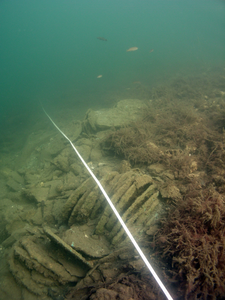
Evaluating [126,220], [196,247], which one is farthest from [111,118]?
[196,247]

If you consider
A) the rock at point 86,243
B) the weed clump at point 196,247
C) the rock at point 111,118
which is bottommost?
the rock at point 86,243

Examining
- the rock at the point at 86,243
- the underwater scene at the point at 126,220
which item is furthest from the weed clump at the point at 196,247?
the rock at the point at 86,243

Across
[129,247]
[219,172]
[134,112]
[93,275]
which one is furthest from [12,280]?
[134,112]

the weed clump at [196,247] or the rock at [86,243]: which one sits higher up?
the weed clump at [196,247]

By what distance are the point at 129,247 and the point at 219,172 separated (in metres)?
2.78

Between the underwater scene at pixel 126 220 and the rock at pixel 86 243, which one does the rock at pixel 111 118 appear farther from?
the rock at pixel 86 243

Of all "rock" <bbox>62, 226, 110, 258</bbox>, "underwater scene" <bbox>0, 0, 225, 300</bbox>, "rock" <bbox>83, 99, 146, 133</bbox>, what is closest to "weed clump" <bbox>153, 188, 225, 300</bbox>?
"underwater scene" <bbox>0, 0, 225, 300</bbox>

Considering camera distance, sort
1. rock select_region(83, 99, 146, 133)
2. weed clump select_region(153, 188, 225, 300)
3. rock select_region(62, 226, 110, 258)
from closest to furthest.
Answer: weed clump select_region(153, 188, 225, 300)
rock select_region(62, 226, 110, 258)
rock select_region(83, 99, 146, 133)

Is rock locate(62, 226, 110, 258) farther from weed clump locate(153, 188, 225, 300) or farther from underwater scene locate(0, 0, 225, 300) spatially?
weed clump locate(153, 188, 225, 300)

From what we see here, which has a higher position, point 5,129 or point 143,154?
point 143,154

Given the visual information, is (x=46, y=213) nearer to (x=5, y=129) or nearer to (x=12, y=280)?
(x=12, y=280)

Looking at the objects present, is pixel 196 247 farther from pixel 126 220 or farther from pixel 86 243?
pixel 86 243

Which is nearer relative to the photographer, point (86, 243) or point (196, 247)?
point (196, 247)

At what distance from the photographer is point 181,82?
14.6 metres
